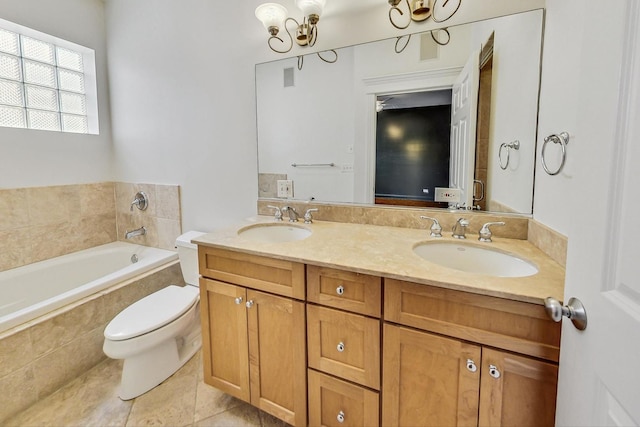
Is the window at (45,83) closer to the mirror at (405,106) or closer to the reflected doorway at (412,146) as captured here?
the mirror at (405,106)

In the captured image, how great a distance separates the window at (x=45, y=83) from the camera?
2078 millimetres

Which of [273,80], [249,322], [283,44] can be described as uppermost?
[283,44]

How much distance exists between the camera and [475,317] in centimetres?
88

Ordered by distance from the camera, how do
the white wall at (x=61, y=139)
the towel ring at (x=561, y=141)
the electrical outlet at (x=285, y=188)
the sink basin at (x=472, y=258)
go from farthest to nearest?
the white wall at (x=61, y=139) → the electrical outlet at (x=285, y=188) → the sink basin at (x=472, y=258) → the towel ring at (x=561, y=141)

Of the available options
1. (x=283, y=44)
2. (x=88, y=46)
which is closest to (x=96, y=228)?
(x=88, y=46)

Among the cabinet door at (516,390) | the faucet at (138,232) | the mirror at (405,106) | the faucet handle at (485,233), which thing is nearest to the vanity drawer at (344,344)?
the cabinet door at (516,390)

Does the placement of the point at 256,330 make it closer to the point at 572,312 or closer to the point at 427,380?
the point at 427,380

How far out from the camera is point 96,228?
8.43ft

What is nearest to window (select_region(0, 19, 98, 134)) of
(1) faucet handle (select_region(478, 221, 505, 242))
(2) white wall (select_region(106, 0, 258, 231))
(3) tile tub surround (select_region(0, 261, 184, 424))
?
(2) white wall (select_region(106, 0, 258, 231))

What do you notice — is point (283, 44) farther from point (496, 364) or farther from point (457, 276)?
point (496, 364)

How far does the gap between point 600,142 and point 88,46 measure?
3.36 meters

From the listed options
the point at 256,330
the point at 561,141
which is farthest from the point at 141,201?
the point at 561,141

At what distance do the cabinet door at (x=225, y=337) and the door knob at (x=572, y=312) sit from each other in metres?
1.10

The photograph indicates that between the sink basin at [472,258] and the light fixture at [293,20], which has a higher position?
the light fixture at [293,20]
